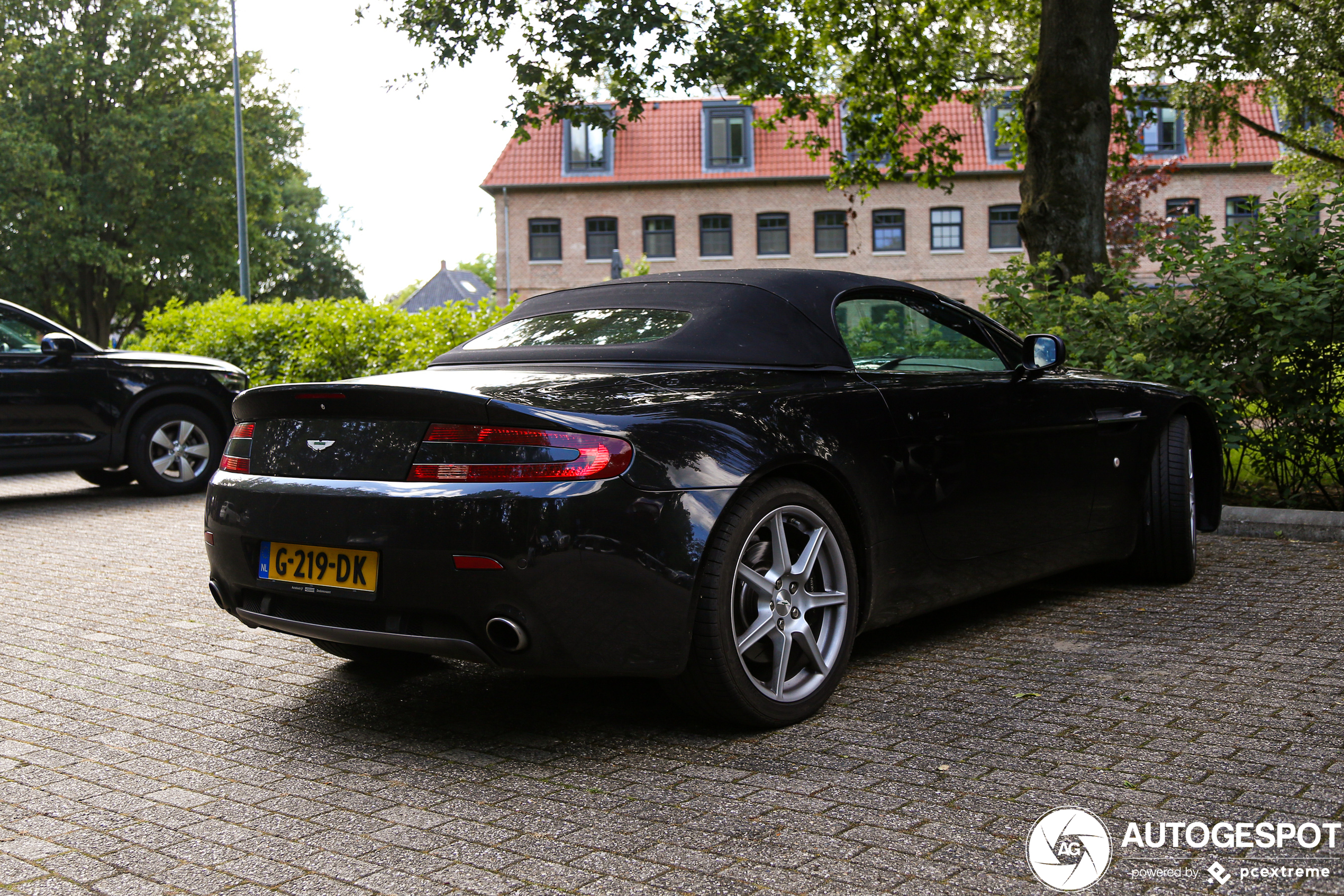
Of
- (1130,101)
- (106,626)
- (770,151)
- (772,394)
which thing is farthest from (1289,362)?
(770,151)

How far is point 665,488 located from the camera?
130 inches

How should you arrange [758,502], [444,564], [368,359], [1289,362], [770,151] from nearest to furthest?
[444,564], [758,502], [1289,362], [368,359], [770,151]

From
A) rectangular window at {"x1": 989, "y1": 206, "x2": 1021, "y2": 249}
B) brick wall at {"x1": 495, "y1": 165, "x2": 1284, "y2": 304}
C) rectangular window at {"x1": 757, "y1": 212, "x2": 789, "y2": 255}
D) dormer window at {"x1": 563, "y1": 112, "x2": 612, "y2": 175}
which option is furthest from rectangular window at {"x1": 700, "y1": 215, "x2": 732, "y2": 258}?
rectangular window at {"x1": 989, "y1": 206, "x2": 1021, "y2": 249}

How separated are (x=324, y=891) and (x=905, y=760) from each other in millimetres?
1573

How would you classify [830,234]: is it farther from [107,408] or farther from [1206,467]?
[1206,467]

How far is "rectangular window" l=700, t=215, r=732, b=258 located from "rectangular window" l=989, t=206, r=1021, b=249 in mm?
9275

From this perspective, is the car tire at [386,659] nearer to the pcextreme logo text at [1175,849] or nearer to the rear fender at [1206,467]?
the pcextreme logo text at [1175,849]

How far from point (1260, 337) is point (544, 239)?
38062mm

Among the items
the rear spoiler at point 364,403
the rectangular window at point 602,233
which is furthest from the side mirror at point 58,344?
the rectangular window at point 602,233

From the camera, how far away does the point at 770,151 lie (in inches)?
1705

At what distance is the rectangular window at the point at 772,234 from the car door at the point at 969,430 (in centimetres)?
3913

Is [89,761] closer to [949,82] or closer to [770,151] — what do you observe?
[949,82]

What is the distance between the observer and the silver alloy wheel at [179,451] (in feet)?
34.6

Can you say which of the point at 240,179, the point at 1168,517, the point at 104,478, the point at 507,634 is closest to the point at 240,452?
the point at 507,634
